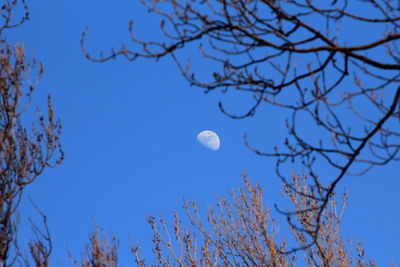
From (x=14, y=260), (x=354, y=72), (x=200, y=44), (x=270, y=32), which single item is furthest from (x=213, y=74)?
(x=14, y=260)

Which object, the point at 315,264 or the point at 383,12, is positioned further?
the point at 315,264

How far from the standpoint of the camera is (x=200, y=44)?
288cm

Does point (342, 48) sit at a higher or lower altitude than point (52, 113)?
lower

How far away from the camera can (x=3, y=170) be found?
6480 mm

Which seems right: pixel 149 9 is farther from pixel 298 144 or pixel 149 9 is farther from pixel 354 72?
pixel 354 72

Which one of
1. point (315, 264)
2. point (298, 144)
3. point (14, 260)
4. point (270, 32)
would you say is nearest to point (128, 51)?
point (270, 32)

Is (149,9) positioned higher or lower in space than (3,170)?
lower

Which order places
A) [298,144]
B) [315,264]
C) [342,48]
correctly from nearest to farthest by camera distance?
[342,48] < [298,144] < [315,264]

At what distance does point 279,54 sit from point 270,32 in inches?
6.3

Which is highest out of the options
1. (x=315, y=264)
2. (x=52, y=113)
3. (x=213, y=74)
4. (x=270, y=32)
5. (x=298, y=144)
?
(x=52, y=113)

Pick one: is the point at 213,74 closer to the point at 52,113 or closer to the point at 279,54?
the point at 279,54

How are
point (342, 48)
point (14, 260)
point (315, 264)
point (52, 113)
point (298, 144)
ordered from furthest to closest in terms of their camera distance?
point (315, 264) < point (52, 113) < point (14, 260) < point (298, 144) < point (342, 48)

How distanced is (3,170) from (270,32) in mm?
4884

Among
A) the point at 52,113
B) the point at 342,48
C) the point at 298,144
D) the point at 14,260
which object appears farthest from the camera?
the point at 52,113
